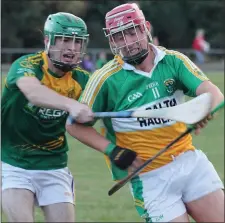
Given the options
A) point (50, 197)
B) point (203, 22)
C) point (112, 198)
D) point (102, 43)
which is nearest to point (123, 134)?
point (50, 197)

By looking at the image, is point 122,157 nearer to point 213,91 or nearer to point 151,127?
point 151,127

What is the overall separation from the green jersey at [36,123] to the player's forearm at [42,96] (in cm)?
33

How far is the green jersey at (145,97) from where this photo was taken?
564 cm

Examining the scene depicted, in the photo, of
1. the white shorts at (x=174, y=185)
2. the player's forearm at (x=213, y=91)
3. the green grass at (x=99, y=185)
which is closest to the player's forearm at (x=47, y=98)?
the white shorts at (x=174, y=185)

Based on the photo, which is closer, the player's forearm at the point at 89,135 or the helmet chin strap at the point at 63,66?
the player's forearm at the point at 89,135

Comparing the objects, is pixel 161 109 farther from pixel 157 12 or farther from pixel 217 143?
pixel 157 12

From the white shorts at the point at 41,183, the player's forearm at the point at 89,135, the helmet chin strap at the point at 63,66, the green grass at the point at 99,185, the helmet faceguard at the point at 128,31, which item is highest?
the helmet faceguard at the point at 128,31

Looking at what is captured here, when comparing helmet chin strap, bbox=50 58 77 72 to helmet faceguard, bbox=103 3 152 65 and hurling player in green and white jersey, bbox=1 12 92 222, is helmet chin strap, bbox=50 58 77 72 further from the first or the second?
helmet faceguard, bbox=103 3 152 65

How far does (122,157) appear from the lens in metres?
5.33

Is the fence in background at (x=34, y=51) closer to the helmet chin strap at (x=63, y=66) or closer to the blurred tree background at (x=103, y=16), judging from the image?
the blurred tree background at (x=103, y=16)

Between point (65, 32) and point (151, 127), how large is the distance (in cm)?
111

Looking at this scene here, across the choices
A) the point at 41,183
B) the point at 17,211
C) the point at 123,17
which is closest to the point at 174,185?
the point at 123,17

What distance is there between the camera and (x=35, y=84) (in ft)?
19.2

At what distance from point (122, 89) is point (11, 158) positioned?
141 cm
